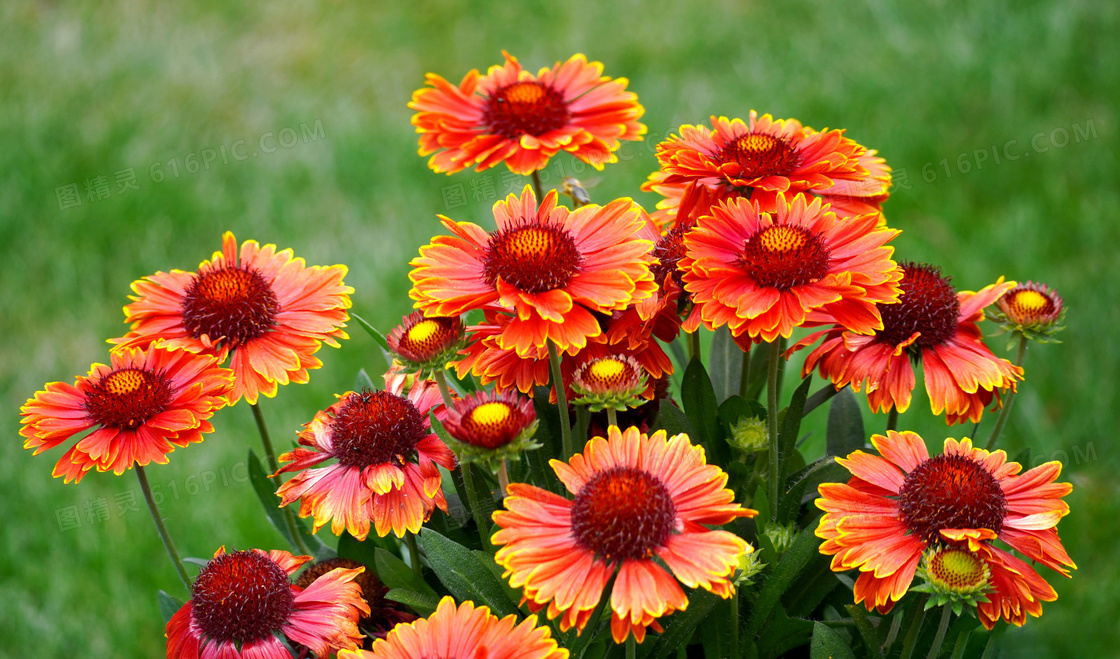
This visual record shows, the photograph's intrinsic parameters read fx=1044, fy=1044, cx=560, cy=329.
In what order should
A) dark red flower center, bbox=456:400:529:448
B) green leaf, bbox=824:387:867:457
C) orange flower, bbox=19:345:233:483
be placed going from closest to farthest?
dark red flower center, bbox=456:400:529:448 → orange flower, bbox=19:345:233:483 → green leaf, bbox=824:387:867:457

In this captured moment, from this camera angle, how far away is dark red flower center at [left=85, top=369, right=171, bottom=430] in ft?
4.28

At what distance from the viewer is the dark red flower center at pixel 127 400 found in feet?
4.28

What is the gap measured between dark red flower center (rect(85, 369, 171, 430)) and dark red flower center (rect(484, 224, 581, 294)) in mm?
457

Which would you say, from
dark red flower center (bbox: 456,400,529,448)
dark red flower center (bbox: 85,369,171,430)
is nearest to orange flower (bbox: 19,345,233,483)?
dark red flower center (bbox: 85,369,171,430)

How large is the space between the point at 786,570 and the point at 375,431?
51 cm

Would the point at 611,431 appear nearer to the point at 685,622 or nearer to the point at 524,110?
the point at 685,622

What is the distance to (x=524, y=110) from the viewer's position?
5.36 ft

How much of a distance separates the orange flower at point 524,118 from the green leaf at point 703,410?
13.8 inches

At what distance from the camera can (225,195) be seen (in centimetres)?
399

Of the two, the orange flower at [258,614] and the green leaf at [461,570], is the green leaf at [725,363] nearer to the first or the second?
the green leaf at [461,570]

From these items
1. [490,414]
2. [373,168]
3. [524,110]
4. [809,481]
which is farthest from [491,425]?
[373,168]

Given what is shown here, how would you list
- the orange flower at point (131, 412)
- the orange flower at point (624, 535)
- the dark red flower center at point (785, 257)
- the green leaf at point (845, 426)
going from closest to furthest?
the orange flower at point (624, 535) → the dark red flower center at point (785, 257) → the orange flower at point (131, 412) → the green leaf at point (845, 426)

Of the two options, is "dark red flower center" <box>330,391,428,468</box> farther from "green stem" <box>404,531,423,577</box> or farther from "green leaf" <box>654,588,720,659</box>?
"green leaf" <box>654,588,720,659</box>

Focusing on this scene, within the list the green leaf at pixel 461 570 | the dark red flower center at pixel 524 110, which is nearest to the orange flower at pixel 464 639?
the green leaf at pixel 461 570
